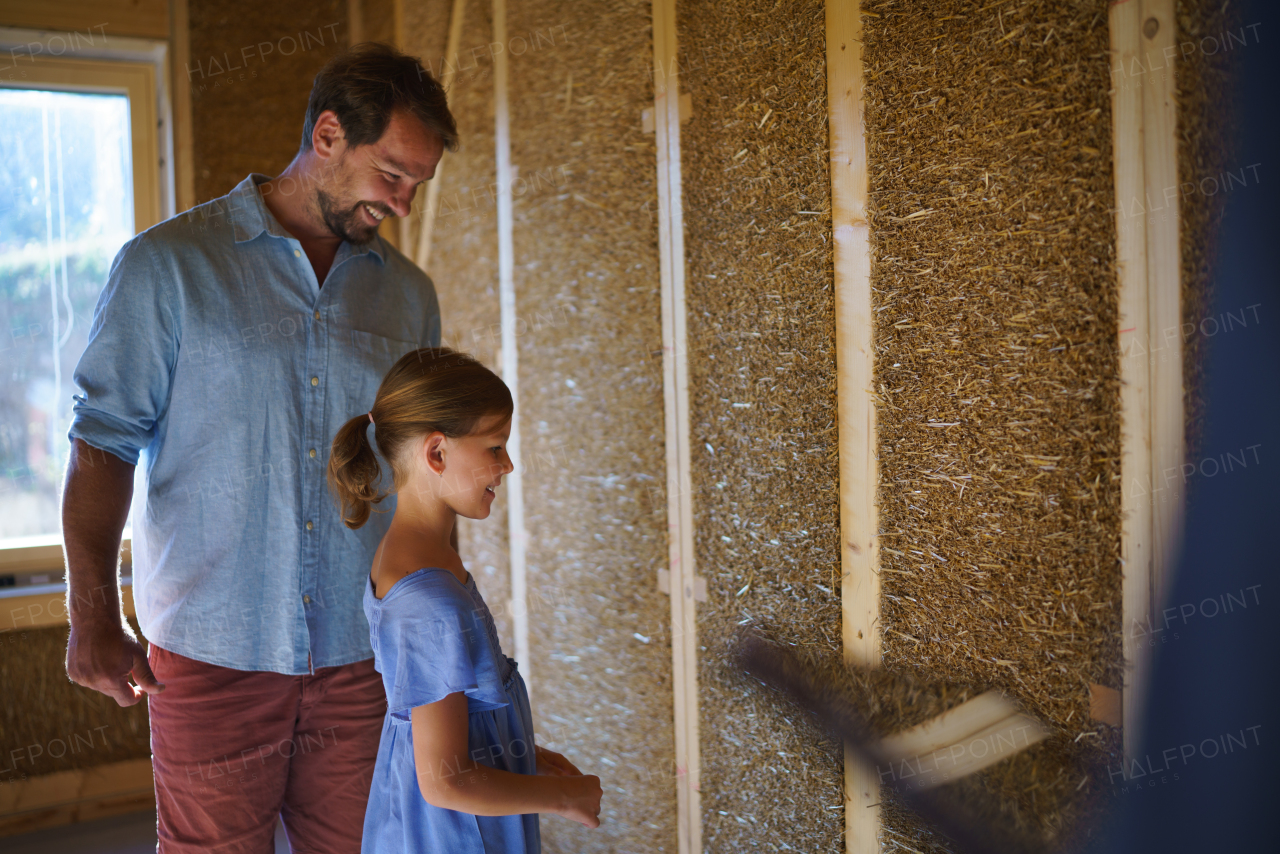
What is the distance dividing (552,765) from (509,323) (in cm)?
141

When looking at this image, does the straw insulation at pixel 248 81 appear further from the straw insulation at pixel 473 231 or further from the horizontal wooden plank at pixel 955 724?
the horizontal wooden plank at pixel 955 724

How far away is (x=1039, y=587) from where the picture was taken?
1.18 m

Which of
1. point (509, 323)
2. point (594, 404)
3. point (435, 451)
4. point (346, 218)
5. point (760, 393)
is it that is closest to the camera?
point (435, 451)

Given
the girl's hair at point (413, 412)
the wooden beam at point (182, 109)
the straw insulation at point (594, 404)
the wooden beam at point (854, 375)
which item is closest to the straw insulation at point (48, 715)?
the wooden beam at point (182, 109)

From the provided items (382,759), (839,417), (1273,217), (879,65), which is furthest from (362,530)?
(1273,217)

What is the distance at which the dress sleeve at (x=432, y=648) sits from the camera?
3.29 ft

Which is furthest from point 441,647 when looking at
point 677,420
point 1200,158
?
point 1200,158

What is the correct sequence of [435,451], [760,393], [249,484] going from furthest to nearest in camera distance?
[760,393] < [249,484] < [435,451]

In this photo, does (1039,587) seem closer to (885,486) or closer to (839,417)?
(885,486)

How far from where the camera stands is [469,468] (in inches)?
44.8

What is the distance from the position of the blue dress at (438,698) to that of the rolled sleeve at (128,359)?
0.49m

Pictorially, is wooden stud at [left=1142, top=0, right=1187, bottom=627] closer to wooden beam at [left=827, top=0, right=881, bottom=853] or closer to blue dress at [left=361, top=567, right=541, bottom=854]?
wooden beam at [left=827, top=0, right=881, bottom=853]

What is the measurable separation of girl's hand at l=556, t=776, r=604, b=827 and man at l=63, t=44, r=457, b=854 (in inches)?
19.7

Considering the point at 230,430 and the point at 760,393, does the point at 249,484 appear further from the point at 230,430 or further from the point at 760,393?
the point at 760,393
